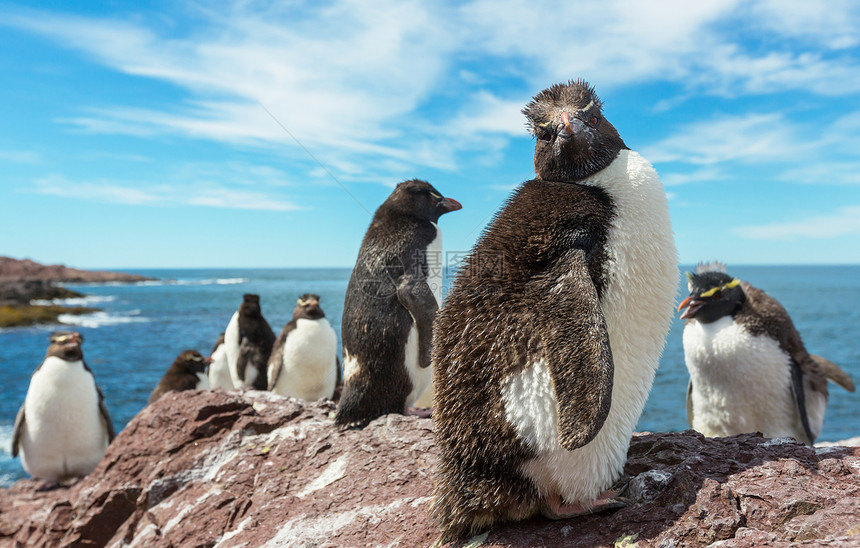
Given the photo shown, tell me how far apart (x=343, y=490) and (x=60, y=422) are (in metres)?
5.68

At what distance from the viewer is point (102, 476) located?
213 inches

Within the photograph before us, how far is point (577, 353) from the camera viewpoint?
2273 mm

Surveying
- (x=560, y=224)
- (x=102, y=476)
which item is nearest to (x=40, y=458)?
(x=102, y=476)

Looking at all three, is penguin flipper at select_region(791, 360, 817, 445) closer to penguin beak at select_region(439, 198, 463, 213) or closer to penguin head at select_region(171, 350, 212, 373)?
penguin beak at select_region(439, 198, 463, 213)

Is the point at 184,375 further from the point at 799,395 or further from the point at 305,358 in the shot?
the point at 799,395

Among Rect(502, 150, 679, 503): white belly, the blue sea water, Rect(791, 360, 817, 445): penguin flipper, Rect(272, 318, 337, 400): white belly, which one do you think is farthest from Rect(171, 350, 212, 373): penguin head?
Rect(791, 360, 817, 445): penguin flipper

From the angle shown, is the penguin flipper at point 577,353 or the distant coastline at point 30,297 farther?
the distant coastline at point 30,297

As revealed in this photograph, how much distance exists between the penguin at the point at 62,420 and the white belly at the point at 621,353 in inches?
283

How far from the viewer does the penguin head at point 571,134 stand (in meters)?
2.86

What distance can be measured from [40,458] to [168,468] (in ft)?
13.4

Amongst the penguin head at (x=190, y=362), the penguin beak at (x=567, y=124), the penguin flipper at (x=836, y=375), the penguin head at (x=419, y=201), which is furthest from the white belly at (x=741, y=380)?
the penguin head at (x=190, y=362)

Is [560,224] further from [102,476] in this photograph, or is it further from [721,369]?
[102,476]

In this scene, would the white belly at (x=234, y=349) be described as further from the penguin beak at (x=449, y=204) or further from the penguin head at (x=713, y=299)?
the penguin head at (x=713, y=299)

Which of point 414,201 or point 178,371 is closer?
point 414,201
